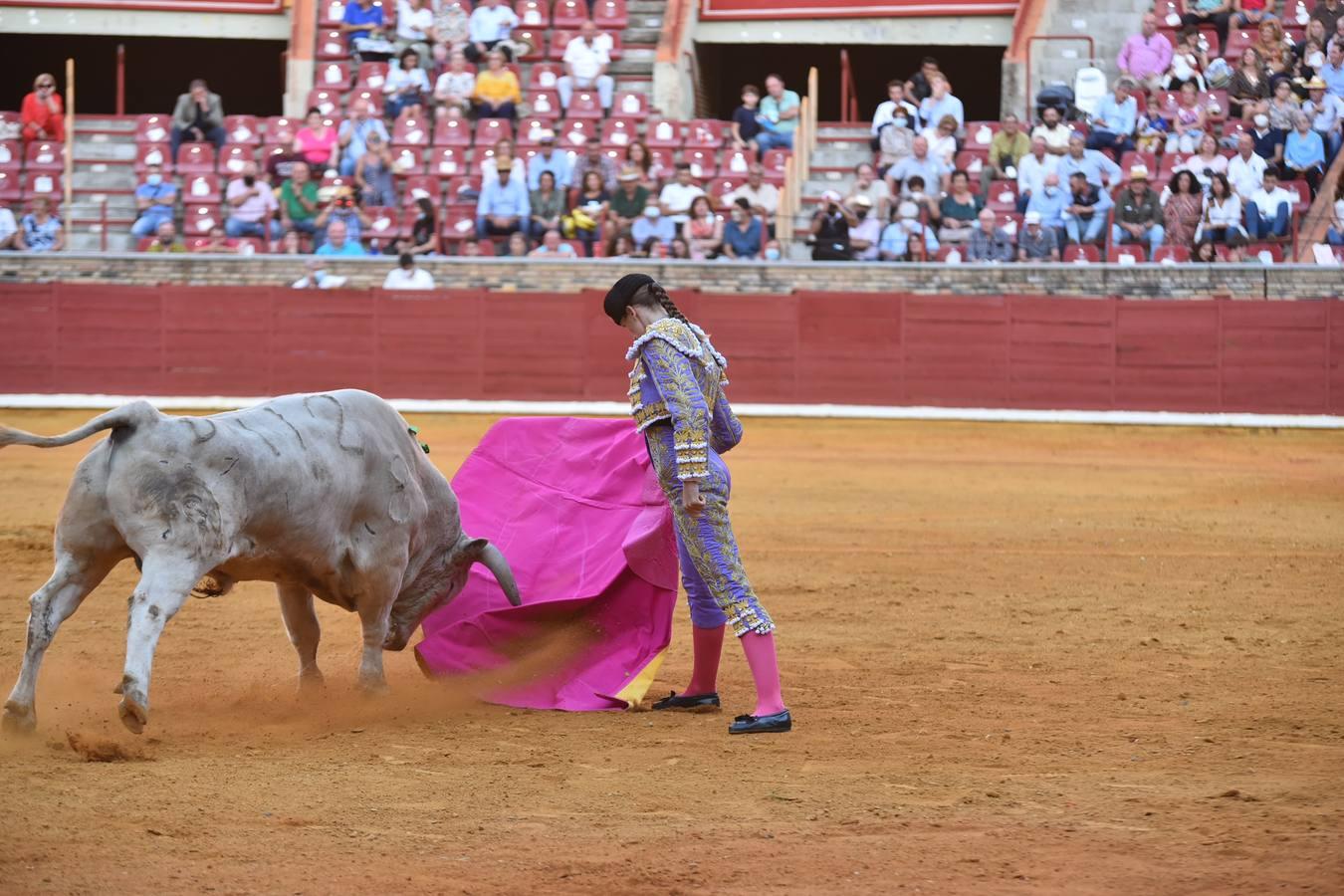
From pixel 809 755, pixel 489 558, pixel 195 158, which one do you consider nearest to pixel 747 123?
pixel 195 158

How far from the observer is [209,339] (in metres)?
18.7

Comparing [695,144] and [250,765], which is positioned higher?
[695,144]

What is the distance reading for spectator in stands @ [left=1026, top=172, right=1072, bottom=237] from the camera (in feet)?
56.1

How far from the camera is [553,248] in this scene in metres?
18.3

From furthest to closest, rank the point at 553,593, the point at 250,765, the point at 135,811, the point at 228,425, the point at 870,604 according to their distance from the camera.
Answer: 1. the point at 870,604
2. the point at 553,593
3. the point at 228,425
4. the point at 250,765
5. the point at 135,811

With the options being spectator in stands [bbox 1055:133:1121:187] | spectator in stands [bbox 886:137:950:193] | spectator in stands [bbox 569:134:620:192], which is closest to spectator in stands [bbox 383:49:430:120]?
spectator in stands [bbox 569:134:620:192]

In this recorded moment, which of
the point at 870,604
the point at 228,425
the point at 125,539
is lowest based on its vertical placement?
the point at 870,604

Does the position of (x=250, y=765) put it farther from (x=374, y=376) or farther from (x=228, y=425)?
(x=374, y=376)

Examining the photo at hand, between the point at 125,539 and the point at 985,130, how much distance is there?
48.5 feet

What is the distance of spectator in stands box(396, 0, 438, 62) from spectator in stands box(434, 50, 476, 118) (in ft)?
1.98

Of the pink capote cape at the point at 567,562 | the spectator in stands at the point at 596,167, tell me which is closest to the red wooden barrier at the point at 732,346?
the spectator in stands at the point at 596,167

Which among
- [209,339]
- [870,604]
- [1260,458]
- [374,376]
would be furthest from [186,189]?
[870,604]

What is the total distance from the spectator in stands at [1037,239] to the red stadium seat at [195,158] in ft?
30.0

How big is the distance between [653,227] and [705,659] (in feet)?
41.1
